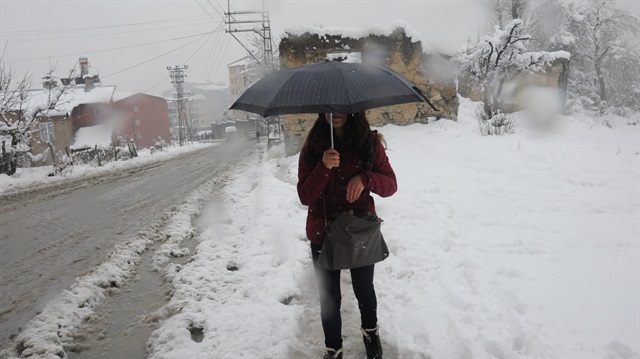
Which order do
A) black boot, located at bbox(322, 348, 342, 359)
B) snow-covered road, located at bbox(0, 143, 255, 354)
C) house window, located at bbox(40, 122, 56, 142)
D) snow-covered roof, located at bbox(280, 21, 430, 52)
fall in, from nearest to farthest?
1. black boot, located at bbox(322, 348, 342, 359)
2. snow-covered road, located at bbox(0, 143, 255, 354)
3. snow-covered roof, located at bbox(280, 21, 430, 52)
4. house window, located at bbox(40, 122, 56, 142)

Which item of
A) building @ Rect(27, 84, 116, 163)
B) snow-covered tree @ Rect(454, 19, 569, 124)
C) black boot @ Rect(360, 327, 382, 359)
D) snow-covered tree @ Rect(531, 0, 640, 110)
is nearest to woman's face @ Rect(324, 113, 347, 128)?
black boot @ Rect(360, 327, 382, 359)

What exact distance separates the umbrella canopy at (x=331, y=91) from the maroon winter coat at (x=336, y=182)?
34 centimetres

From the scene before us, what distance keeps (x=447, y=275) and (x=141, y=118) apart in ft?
168

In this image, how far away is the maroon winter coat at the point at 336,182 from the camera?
2.51 metres

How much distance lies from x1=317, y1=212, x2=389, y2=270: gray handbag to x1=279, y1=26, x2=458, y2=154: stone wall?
37.2 feet

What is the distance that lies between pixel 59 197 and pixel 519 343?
433 inches

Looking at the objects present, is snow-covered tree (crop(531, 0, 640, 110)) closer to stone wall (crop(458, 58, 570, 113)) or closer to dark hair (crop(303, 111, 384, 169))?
stone wall (crop(458, 58, 570, 113))

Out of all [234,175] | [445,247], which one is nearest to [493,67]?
[234,175]

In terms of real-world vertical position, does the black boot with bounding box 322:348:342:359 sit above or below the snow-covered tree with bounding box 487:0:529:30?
below

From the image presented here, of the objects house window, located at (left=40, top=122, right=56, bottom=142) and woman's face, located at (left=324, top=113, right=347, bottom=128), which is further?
house window, located at (left=40, top=122, right=56, bottom=142)

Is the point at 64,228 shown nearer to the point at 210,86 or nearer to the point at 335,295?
the point at 335,295

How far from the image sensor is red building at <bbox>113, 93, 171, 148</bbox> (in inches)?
1781

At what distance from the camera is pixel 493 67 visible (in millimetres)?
16609

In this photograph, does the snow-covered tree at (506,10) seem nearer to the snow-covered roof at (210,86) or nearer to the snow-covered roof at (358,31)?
the snow-covered roof at (358,31)
